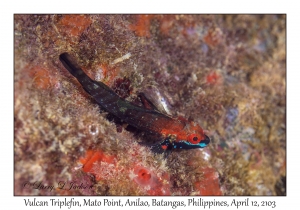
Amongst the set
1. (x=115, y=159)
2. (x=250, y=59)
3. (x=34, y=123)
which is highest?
(x=250, y=59)

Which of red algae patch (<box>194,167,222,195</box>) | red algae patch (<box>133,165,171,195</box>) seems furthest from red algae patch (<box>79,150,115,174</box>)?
red algae patch (<box>194,167,222,195</box>)

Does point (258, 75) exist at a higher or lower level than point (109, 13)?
lower

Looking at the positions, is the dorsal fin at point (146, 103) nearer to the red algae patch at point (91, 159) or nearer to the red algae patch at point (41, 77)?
the red algae patch at point (91, 159)

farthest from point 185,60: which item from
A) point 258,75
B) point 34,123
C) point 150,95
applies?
point 34,123

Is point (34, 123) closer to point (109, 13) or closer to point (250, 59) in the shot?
point (109, 13)

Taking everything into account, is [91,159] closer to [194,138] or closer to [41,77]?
[41,77]

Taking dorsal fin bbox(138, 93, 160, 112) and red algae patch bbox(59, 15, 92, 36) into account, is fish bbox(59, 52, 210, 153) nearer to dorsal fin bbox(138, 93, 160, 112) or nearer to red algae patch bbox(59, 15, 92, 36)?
dorsal fin bbox(138, 93, 160, 112)
